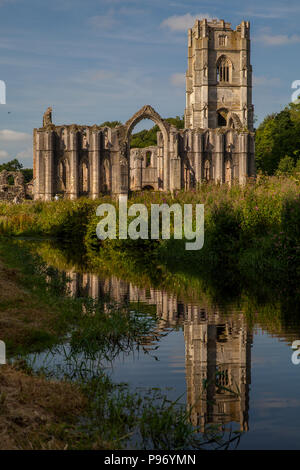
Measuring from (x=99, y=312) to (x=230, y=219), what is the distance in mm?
10670

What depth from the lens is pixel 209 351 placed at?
770 centimetres

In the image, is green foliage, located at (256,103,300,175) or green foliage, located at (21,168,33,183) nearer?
green foliage, located at (256,103,300,175)

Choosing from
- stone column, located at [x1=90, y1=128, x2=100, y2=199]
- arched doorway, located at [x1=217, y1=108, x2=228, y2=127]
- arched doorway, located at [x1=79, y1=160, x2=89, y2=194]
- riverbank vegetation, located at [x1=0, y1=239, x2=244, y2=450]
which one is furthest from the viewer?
arched doorway, located at [x1=217, y1=108, x2=228, y2=127]

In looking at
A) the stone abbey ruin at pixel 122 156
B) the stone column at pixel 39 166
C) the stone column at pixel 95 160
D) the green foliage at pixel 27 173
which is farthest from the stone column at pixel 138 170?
the green foliage at pixel 27 173

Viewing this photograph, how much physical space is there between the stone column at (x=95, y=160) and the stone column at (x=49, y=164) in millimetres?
3907

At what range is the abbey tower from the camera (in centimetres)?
7506

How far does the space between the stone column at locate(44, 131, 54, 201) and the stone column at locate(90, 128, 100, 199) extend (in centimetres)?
391

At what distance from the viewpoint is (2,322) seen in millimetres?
8195

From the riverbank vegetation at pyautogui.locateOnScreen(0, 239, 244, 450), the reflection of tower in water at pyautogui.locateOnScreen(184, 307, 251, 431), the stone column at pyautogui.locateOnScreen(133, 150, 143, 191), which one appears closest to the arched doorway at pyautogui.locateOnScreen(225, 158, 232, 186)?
the stone column at pyautogui.locateOnScreen(133, 150, 143, 191)

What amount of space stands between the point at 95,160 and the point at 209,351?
54931 millimetres

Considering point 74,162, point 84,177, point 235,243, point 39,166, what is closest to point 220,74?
point 84,177

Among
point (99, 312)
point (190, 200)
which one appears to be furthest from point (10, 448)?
point (190, 200)

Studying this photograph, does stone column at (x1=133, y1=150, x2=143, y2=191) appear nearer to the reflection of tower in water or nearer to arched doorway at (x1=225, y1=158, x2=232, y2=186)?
arched doorway at (x1=225, y1=158, x2=232, y2=186)

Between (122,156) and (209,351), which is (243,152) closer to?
(122,156)
